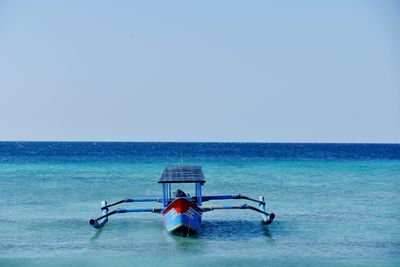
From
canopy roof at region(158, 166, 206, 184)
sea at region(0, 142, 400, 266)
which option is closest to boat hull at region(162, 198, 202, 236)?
sea at region(0, 142, 400, 266)

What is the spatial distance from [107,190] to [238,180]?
47.6ft

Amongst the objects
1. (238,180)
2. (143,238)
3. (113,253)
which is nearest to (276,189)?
(238,180)

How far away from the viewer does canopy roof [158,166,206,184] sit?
77.1 feet

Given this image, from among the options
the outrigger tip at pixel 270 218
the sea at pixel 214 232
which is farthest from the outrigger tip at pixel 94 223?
the outrigger tip at pixel 270 218

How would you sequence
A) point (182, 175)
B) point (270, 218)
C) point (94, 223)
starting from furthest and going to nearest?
1. point (182, 175)
2. point (270, 218)
3. point (94, 223)

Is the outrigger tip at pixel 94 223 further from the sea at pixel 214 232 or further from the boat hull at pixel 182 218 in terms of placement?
the boat hull at pixel 182 218

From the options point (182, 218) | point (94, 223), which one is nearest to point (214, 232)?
point (182, 218)

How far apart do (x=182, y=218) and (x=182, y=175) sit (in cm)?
388

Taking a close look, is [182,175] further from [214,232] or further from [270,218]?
[270,218]

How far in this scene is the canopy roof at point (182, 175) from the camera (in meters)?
23.5

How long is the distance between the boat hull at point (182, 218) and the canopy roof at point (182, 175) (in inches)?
65.0

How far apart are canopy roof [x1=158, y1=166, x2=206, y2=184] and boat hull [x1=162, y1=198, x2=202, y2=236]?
1.65 metres

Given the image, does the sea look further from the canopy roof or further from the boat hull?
the canopy roof

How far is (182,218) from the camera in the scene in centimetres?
2155
